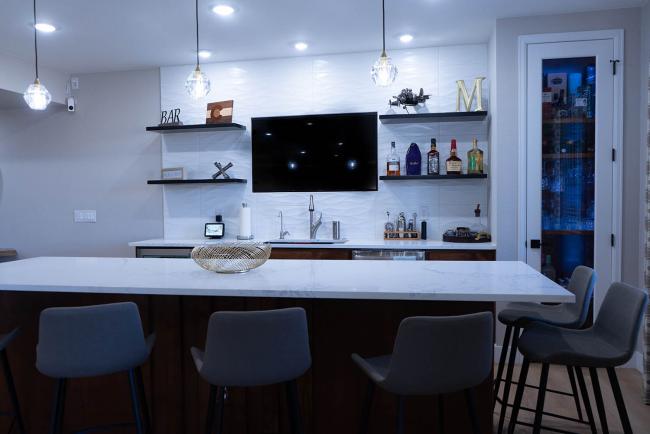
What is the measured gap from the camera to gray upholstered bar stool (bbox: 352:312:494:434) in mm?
1555

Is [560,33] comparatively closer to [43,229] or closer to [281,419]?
[281,419]

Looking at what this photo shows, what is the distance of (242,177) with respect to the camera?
4.71 metres

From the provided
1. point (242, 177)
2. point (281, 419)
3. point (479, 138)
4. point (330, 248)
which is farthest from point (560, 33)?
point (281, 419)

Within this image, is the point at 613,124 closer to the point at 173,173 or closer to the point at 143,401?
the point at 143,401

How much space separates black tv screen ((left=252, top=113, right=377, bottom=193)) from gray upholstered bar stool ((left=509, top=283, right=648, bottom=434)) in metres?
2.49

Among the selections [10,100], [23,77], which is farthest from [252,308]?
[10,100]

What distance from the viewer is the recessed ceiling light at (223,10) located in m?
3.35

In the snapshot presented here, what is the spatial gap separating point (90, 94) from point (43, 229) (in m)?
1.54

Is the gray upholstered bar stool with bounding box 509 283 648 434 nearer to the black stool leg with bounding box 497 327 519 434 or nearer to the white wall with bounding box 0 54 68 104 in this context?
the black stool leg with bounding box 497 327 519 434

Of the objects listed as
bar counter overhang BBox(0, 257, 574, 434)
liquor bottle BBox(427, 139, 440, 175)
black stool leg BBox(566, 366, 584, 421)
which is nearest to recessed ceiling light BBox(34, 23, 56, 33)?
bar counter overhang BBox(0, 257, 574, 434)

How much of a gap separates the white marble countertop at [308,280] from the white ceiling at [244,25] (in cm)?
187

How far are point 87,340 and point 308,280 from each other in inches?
34.5

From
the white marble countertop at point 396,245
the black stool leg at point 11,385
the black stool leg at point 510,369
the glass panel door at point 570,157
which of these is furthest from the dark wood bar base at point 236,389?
the glass panel door at point 570,157

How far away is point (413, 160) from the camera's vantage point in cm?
424
